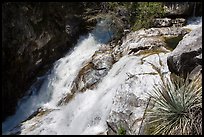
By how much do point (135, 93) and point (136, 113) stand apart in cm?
77

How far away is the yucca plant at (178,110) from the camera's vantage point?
8983 millimetres

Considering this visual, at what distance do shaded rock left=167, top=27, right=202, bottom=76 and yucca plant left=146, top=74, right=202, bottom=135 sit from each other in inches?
29.3

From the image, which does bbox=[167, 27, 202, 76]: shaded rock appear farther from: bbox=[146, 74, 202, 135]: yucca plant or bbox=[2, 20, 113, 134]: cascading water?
bbox=[2, 20, 113, 134]: cascading water

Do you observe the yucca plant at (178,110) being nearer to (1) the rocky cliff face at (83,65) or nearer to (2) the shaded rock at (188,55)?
(2) the shaded rock at (188,55)

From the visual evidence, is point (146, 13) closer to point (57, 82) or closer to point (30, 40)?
point (57, 82)

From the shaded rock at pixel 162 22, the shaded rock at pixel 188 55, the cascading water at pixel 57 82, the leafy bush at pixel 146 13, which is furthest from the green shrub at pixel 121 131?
the shaded rock at pixel 162 22

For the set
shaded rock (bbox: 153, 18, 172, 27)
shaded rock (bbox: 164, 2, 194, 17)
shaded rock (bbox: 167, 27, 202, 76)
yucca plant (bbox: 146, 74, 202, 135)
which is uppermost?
shaded rock (bbox: 167, 27, 202, 76)

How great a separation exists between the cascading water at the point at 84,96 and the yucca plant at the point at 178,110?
1438 mm

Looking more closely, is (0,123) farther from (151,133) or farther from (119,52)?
(151,133)

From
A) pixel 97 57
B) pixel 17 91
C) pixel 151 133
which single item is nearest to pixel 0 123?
pixel 17 91

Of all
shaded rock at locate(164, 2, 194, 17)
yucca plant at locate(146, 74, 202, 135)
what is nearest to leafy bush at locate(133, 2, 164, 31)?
shaded rock at locate(164, 2, 194, 17)

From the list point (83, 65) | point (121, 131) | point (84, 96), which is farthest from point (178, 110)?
point (83, 65)

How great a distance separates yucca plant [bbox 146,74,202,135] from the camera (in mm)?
8983

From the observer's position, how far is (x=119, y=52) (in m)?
16.4
